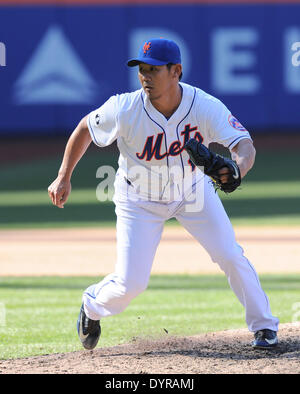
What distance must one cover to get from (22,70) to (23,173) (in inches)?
101

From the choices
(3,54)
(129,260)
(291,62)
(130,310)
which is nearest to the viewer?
(129,260)

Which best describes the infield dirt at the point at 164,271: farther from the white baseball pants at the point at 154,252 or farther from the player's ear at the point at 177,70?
the player's ear at the point at 177,70

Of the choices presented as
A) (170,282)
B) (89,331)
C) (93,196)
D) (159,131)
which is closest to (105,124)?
(159,131)

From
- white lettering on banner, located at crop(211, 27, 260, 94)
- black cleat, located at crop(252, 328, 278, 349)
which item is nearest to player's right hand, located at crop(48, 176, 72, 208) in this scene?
black cleat, located at crop(252, 328, 278, 349)

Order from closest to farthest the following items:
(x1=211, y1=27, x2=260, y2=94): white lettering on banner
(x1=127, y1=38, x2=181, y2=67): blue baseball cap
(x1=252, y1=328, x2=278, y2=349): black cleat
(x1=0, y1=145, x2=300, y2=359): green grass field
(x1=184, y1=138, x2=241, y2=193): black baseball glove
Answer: (x1=184, y1=138, x2=241, y2=193): black baseball glove → (x1=127, y1=38, x2=181, y2=67): blue baseball cap → (x1=252, y1=328, x2=278, y2=349): black cleat → (x1=0, y1=145, x2=300, y2=359): green grass field → (x1=211, y1=27, x2=260, y2=94): white lettering on banner

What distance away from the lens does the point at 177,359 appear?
520cm

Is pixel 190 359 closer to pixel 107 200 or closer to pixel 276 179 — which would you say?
pixel 107 200

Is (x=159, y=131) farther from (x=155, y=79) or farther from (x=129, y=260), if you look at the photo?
(x=129, y=260)

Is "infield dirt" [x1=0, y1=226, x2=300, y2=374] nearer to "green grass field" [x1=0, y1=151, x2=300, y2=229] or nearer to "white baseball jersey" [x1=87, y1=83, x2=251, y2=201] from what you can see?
"white baseball jersey" [x1=87, y1=83, x2=251, y2=201]

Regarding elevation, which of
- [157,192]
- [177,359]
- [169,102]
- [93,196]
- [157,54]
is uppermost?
[157,54]

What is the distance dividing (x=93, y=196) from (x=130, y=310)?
10.2 meters

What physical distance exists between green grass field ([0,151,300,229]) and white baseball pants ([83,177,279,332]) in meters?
8.12

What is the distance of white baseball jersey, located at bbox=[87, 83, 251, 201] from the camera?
5109mm
